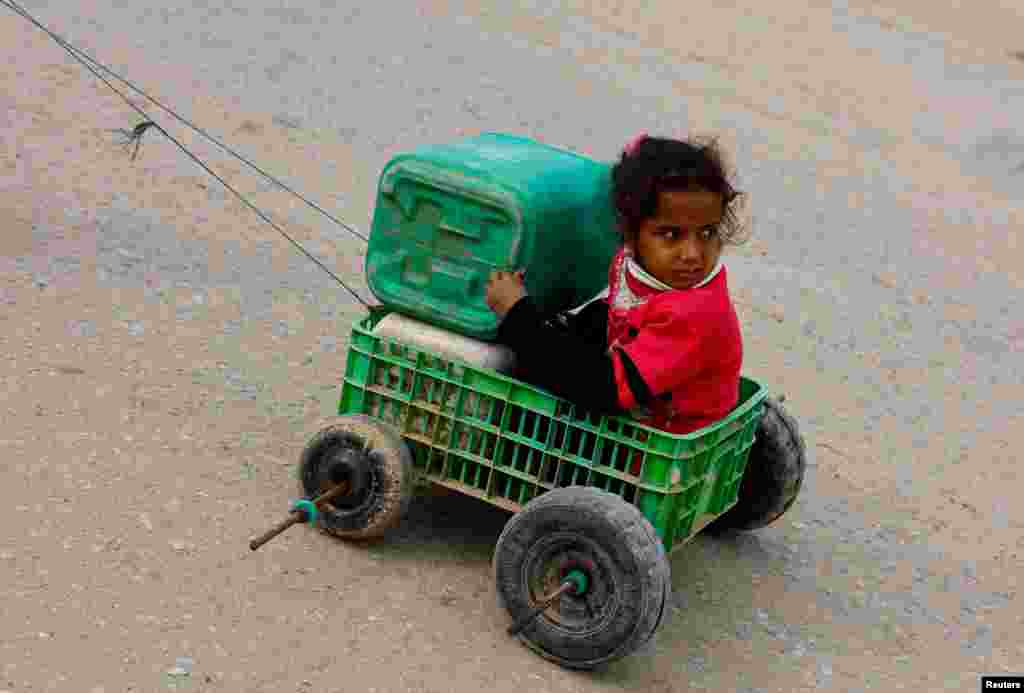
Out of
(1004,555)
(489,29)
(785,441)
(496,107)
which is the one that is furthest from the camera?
(489,29)

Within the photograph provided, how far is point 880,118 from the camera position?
11.2 meters

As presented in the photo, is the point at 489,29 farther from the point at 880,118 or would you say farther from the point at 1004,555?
the point at 1004,555

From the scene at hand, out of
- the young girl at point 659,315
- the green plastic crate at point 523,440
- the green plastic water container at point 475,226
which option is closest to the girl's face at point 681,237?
the young girl at point 659,315

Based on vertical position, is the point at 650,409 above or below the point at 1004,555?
above

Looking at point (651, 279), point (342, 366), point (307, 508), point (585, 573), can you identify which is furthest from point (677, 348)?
point (342, 366)

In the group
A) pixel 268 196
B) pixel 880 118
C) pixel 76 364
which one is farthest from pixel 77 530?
pixel 880 118

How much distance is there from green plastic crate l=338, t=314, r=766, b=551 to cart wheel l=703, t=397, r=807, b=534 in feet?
0.92

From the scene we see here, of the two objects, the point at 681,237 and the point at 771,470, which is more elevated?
the point at 681,237

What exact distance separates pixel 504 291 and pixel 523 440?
443mm

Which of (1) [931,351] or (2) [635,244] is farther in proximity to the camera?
(1) [931,351]

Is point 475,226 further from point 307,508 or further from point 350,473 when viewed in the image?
point 307,508

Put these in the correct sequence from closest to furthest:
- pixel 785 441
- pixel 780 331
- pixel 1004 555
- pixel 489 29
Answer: pixel 785 441, pixel 1004 555, pixel 780 331, pixel 489 29

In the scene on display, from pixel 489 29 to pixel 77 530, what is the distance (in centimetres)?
743

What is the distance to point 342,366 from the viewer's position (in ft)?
18.8
